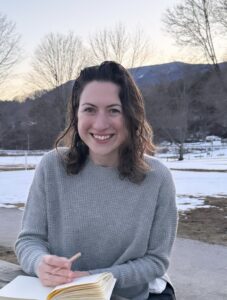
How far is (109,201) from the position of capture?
5.51ft

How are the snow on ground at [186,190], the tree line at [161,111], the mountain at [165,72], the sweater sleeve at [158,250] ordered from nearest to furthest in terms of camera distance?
the sweater sleeve at [158,250] → the snow on ground at [186,190] → the tree line at [161,111] → the mountain at [165,72]

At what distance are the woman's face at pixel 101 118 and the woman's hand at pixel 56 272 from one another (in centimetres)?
45

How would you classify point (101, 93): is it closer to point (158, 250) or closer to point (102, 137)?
point (102, 137)

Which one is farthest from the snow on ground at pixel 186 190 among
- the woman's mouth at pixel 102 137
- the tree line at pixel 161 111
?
the woman's mouth at pixel 102 137

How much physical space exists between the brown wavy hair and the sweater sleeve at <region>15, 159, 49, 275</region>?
5.7 inches

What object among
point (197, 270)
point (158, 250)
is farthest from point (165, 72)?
point (158, 250)

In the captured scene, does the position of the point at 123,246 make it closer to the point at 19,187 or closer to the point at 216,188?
the point at 216,188

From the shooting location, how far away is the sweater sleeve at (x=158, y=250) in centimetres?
159

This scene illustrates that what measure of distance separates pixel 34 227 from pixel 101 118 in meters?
0.49

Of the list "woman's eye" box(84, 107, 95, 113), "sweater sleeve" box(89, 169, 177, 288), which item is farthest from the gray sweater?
"woman's eye" box(84, 107, 95, 113)

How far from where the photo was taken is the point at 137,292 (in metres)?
1.67

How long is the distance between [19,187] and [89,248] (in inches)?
487

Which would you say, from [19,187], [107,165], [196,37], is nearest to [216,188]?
[19,187]

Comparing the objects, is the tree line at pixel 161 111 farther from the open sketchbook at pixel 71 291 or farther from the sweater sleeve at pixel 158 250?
the open sketchbook at pixel 71 291
